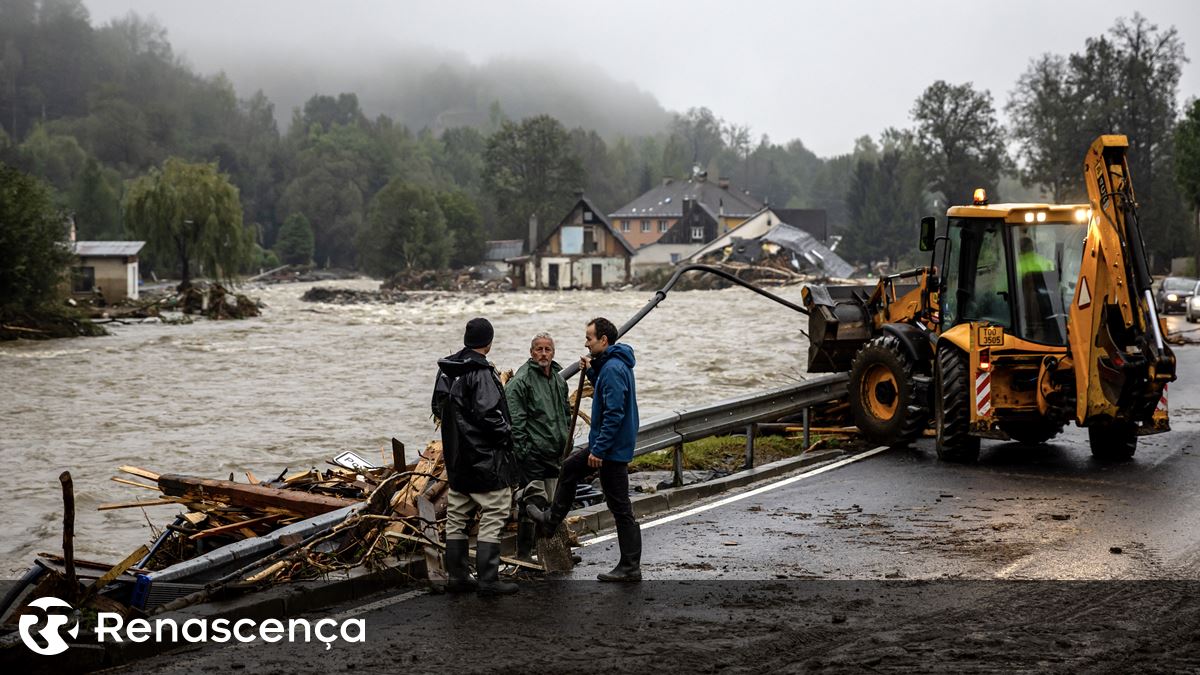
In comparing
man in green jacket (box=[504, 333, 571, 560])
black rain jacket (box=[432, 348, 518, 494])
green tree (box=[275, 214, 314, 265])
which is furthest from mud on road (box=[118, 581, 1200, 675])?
green tree (box=[275, 214, 314, 265])

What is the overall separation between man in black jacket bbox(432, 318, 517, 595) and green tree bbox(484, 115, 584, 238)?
5027 inches

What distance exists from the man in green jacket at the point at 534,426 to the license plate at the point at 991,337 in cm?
Answer: 677

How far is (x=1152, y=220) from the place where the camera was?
81.4 metres

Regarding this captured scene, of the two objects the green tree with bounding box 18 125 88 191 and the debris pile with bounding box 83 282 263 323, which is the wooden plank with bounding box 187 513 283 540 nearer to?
the debris pile with bounding box 83 282 263 323

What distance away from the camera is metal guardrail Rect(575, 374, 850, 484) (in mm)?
13398

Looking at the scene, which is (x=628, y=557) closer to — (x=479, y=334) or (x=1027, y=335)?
(x=479, y=334)

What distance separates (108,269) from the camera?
6662cm

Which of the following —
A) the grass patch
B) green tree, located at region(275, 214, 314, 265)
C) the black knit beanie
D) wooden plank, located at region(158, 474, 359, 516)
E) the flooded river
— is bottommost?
the flooded river

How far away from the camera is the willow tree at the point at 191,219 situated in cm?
6950

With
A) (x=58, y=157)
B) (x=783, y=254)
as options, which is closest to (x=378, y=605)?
(x=783, y=254)

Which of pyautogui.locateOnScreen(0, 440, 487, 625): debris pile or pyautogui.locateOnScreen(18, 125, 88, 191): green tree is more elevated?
pyautogui.locateOnScreen(18, 125, 88, 191): green tree

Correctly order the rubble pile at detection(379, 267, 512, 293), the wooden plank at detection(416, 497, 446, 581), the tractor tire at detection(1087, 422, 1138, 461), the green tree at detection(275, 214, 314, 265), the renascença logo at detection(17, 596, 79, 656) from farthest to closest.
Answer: the green tree at detection(275, 214, 314, 265), the rubble pile at detection(379, 267, 512, 293), the tractor tire at detection(1087, 422, 1138, 461), the wooden plank at detection(416, 497, 446, 581), the renascença logo at detection(17, 596, 79, 656)

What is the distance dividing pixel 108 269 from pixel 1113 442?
198 ft

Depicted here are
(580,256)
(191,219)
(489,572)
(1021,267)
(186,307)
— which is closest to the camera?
(489,572)
